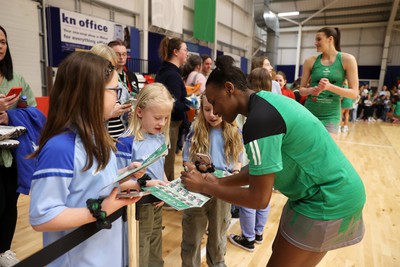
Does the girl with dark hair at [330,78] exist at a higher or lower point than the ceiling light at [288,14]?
lower

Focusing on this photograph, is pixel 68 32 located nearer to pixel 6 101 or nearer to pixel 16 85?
pixel 16 85

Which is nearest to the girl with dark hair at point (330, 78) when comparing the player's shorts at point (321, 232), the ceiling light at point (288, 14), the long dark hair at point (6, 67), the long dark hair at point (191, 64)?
the player's shorts at point (321, 232)

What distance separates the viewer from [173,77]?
280cm

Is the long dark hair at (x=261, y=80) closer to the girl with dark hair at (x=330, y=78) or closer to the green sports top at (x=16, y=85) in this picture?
the girl with dark hair at (x=330, y=78)

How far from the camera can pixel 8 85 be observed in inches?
82.4

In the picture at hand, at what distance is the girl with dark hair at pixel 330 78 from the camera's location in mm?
2307

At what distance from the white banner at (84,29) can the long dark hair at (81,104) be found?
18.4 ft

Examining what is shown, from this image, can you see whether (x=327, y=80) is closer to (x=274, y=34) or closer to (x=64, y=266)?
(x=64, y=266)

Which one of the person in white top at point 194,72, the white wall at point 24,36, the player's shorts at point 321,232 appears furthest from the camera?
the white wall at point 24,36

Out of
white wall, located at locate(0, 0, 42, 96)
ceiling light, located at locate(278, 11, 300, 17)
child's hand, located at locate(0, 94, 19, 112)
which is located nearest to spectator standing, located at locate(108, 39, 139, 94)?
child's hand, located at locate(0, 94, 19, 112)

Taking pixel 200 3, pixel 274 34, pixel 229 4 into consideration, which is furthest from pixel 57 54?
pixel 274 34

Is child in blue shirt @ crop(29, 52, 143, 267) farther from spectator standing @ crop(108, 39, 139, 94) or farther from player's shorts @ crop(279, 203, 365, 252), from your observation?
spectator standing @ crop(108, 39, 139, 94)

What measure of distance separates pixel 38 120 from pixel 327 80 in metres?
2.23

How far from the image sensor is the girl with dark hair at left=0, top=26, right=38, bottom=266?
190 cm
